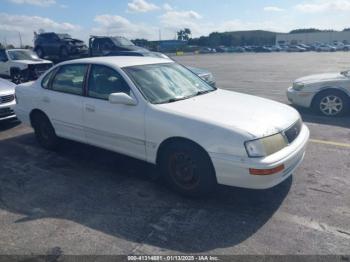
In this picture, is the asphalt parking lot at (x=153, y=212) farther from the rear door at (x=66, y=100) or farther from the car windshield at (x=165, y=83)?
the car windshield at (x=165, y=83)

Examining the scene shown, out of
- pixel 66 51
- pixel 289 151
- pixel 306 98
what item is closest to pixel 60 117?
pixel 289 151

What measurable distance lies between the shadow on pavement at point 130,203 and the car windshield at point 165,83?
1131 mm

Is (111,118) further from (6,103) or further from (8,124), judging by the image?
(8,124)

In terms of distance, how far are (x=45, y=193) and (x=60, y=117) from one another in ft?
4.64

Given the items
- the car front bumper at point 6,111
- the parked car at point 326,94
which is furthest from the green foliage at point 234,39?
the car front bumper at point 6,111

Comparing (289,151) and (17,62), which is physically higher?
(17,62)

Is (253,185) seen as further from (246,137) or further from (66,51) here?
(66,51)

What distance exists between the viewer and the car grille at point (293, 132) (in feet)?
12.1

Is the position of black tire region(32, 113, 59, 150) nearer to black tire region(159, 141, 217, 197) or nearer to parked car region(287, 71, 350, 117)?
black tire region(159, 141, 217, 197)

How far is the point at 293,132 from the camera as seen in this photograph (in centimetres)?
383

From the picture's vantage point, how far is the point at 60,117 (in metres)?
5.05

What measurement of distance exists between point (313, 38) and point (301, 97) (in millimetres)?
101994

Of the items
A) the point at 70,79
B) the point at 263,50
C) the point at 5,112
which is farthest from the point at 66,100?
the point at 263,50

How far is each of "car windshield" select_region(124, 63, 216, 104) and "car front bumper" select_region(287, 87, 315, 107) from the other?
12.0ft
